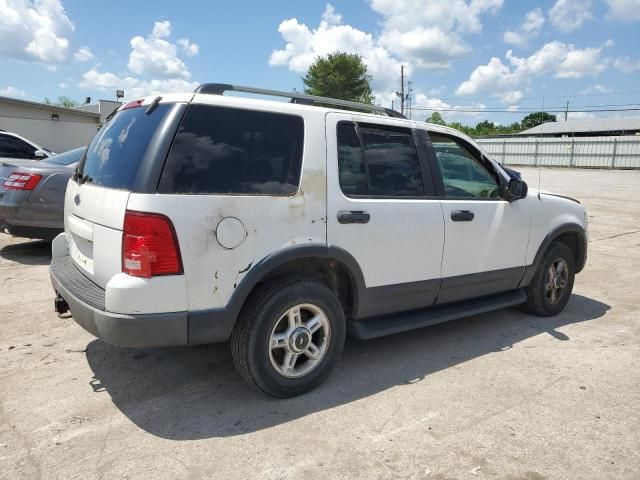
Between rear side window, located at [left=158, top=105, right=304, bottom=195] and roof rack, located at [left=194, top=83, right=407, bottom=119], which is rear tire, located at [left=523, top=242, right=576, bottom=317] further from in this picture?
rear side window, located at [left=158, top=105, right=304, bottom=195]

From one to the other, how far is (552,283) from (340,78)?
5923 cm

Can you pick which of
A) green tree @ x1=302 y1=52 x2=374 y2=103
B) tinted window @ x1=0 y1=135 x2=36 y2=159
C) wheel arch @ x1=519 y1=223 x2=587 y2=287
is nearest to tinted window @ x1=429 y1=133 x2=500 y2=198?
wheel arch @ x1=519 y1=223 x2=587 y2=287

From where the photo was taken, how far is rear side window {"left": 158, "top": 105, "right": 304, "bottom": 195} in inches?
112

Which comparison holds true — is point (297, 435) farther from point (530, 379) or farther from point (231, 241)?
point (530, 379)

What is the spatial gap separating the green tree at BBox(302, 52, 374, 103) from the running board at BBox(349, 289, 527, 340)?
57.9 metres

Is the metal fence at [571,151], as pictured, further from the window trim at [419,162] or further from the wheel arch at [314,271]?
the wheel arch at [314,271]

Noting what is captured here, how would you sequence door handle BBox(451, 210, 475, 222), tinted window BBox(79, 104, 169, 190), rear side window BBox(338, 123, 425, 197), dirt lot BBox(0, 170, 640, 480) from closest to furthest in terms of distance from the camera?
dirt lot BBox(0, 170, 640, 480), tinted window BBox(79, 104, 169, 190), rear side window BBox(338, 123, 425, 197), door handle BBox(451, 210, 475, 222)

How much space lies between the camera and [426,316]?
13.2ft

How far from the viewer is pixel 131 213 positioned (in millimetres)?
2736

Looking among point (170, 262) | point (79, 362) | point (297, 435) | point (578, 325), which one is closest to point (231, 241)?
point (170, 262)

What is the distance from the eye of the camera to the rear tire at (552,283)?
16.4ft

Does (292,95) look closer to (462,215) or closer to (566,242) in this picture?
(462,215)

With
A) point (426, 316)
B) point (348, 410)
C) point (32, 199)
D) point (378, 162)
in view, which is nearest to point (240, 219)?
point (378, 162)

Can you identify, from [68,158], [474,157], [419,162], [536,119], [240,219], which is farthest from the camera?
[536,119]
